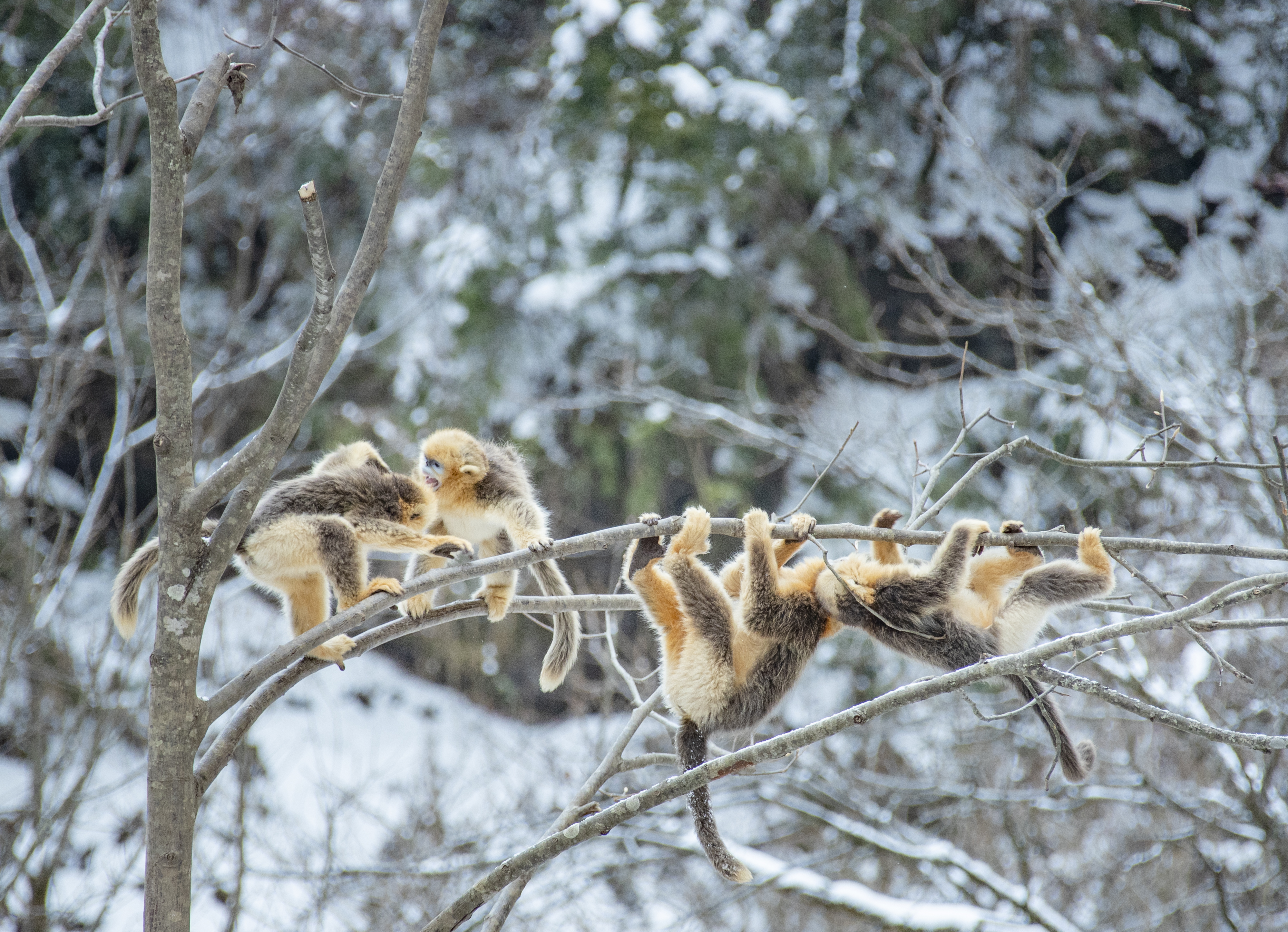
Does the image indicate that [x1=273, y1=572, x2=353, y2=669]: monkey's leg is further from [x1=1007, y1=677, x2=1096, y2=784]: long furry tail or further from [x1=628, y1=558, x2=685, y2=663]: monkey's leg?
[x1=1007, y1=677, x2=1096, y2=784]: long furry tail

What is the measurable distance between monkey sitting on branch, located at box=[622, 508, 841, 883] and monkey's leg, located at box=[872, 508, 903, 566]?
16.6 inches

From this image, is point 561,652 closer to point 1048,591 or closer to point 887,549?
point 887,549

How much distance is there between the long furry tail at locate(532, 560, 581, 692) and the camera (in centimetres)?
434

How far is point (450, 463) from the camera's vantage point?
15.5 ft

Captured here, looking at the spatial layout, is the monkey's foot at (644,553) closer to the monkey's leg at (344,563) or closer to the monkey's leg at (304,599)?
the monkey's leg at (344,563)

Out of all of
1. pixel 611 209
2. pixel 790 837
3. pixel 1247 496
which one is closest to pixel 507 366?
pixel 611 209

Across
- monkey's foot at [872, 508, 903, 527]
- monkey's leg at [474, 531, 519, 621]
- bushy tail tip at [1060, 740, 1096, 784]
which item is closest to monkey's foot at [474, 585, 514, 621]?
monkey's leg at [474, 531, 519, 621]

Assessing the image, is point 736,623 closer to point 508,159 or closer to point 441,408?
point 441,408

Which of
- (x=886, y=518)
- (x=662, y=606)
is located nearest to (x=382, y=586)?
(x=662, y=606)

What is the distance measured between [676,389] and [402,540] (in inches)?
267

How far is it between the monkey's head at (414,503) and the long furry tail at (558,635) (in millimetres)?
534

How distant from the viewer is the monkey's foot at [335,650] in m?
3.68

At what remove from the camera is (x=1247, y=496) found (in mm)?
7844

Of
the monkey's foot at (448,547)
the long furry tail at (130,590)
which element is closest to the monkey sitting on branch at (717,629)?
the monkey's foot at (448,547)
